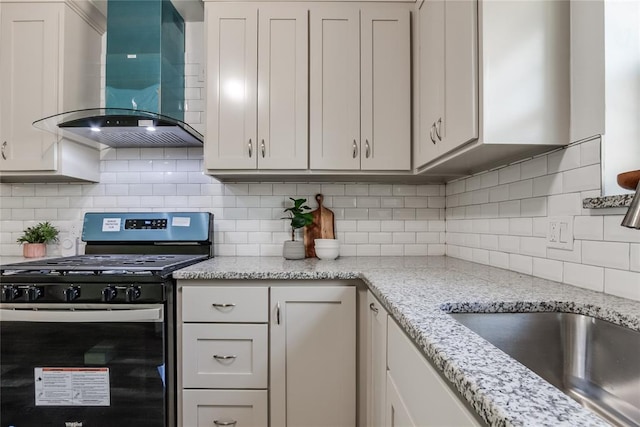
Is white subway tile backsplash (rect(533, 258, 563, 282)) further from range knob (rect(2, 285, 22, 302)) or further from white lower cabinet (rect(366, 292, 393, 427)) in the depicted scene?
range knob (rect(2, 285, 22, 302))

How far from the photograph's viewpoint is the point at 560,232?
126 cm

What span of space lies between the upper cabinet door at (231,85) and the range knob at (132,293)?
748mm

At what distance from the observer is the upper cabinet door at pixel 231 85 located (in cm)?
194

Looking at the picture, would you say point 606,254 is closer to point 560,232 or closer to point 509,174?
point 560,232

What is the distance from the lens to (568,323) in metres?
0.96

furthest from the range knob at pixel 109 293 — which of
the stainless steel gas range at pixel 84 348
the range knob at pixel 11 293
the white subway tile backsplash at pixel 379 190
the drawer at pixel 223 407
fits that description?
the white subway tile backsplash at pixel 379 190

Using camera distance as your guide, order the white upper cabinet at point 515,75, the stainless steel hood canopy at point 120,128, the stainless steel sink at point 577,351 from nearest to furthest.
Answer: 1. the stainless steel sink at point 577,351
2. the white upper cabinet at point 515,75
3. the stainless steel hood canopy at point 120,128

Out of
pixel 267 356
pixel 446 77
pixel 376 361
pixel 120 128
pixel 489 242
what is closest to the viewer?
pixel 376 361

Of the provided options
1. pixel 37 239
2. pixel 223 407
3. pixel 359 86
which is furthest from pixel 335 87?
pixel 37 239

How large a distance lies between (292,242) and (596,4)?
5.50 feet

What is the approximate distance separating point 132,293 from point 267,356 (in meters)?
0.66

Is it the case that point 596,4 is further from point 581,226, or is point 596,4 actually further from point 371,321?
point 371,321

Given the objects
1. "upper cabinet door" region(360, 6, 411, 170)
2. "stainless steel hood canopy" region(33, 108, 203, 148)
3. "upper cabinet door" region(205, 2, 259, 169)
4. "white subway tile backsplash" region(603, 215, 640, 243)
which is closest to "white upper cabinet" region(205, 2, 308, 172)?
"upper cabinet door" region(205, 2, 259, 169)

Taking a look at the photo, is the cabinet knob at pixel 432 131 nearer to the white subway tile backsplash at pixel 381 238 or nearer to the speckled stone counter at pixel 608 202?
the speckled stone counter at pixel 608 202
